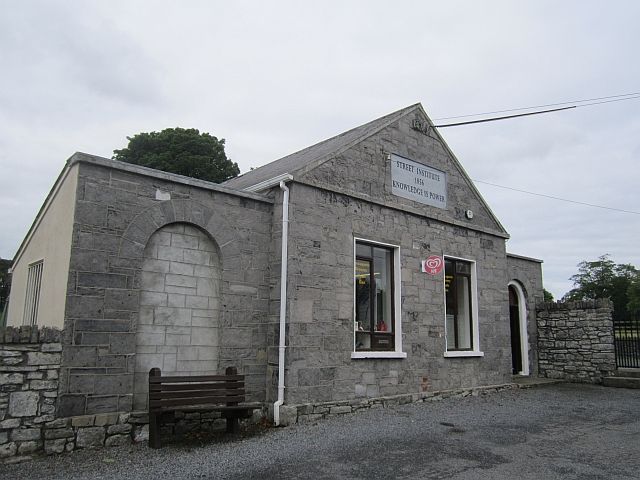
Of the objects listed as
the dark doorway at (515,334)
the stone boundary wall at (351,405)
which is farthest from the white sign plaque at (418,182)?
the dark doorway at (515,334)

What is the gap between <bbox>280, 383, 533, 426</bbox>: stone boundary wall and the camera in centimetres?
777

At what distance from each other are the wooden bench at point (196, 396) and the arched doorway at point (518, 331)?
959cm

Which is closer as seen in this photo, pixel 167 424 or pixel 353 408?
pixel 167 424

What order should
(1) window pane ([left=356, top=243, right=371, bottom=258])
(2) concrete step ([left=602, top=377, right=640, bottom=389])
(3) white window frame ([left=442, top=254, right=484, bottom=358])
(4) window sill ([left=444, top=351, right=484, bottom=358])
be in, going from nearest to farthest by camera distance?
(1) window pane ([left=356, top=243, right=371, bottom=258]), (4) window sill ([left=444, top=351, right=484, bottom=358]), (3) white window frame ([left=442, top=254, right=484, bottom=358]), (2) concrete step ([left=602, top=377, right=640, bottom=389])

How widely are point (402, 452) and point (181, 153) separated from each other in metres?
22.7

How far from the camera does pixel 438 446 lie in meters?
6.61

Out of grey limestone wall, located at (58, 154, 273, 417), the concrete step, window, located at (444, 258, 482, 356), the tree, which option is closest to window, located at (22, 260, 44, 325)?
grey limestone wall, located at (58, 154, 273, 417)

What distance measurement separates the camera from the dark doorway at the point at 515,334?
14523 mm

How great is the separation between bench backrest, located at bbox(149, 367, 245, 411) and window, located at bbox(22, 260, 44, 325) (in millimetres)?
2859

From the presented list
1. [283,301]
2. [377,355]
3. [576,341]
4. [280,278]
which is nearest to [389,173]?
[280,278]

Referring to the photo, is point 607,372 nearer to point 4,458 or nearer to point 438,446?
point 438,446

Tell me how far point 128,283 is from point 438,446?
4691 mm

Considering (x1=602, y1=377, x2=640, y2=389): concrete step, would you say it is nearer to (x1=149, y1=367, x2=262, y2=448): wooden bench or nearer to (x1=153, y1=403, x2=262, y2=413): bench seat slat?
(x1=149, y1=367, x2=262, y2=448): wooden bench

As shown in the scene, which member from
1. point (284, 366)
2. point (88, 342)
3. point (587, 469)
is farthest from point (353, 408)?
point (88, 342)
